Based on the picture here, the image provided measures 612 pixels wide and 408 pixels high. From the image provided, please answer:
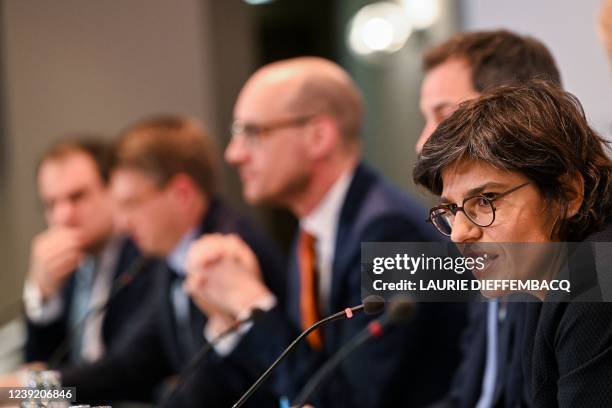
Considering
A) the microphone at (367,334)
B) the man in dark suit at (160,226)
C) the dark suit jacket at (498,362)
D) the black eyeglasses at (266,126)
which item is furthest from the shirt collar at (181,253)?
the dark suit jacket at (498,362)

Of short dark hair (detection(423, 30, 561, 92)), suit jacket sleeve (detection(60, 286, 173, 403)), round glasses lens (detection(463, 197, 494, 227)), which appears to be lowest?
suit jacket sleeve (detection(60, 286, 173, 403))

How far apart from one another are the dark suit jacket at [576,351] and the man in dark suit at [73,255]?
219 centimetres

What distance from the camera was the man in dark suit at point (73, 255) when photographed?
338cm

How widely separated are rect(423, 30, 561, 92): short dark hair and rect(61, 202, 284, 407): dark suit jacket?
35.6 inches

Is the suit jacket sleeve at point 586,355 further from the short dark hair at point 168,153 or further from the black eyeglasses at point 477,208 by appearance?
the short dark hair at point 168,153

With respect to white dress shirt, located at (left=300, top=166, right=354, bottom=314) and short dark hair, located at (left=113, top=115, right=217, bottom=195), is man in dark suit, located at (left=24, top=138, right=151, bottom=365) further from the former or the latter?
white dress shirt, located at (left=300, top=166, right=354, bottom=314)

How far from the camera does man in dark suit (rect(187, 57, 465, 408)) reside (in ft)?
7.22

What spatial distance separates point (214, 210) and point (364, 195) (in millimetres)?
657

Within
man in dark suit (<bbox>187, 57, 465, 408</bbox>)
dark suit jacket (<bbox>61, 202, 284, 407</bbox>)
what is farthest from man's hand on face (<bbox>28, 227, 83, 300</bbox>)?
man in dark suit (<bbox>187, 57, 465, 408</bbox>)

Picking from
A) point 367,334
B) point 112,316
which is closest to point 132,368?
point 112,316

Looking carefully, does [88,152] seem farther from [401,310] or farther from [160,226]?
[401,310]

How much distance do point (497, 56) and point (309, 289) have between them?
0.83m

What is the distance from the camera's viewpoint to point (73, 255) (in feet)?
11.1

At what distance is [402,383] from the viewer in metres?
2.20
